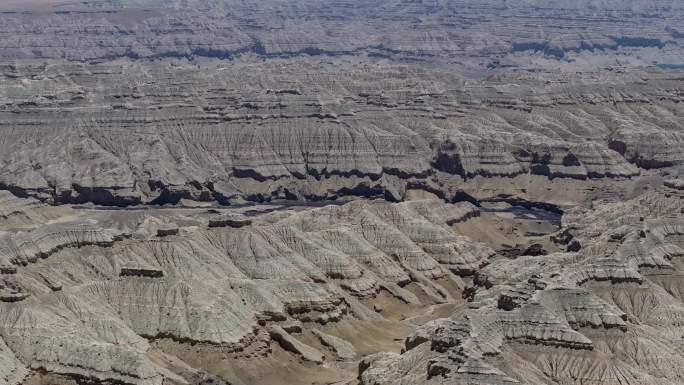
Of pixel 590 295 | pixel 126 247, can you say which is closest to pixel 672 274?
pixel 590 295

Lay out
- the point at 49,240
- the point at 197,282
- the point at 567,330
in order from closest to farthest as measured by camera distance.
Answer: the point at 567,330, the point at 197,282, the point at 49,240

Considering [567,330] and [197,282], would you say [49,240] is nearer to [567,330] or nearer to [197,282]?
[197,282]

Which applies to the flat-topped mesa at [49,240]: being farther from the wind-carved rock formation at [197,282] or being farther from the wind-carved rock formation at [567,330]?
the wind-carved rock formation at [567,330]

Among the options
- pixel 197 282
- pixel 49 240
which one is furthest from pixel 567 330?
pixel 49 240

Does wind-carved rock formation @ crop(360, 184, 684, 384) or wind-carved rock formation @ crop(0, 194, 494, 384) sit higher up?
wind-carved rock formation @ crop(360, 184, 684, 384)

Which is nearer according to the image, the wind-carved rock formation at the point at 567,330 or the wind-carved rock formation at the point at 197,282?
the wind-carved rock formation at the point at 567,330

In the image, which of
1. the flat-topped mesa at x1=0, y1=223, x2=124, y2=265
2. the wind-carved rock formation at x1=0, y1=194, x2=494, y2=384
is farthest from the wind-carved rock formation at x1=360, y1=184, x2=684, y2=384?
the flat-topped mesa at x1=0, y1=223, x2=124, y2=265

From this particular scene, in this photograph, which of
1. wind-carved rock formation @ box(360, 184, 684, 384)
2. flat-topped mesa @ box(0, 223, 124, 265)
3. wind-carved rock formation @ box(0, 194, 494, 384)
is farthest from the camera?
flat-topped mesa @ box(0, 223, 124, 265)

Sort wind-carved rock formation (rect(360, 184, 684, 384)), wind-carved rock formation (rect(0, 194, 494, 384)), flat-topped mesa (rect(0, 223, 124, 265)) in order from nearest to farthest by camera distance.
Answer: wind-carved rock formation (rect(360, 184, 684, 384))
wind-carved rock formation (rect(0, 194, 494, 384))
flat-topped mesa (rect(0, 223, 124, 265))

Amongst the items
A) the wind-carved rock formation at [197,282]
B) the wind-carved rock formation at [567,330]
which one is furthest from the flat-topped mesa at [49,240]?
the wind-carved rock formation at [567,330]

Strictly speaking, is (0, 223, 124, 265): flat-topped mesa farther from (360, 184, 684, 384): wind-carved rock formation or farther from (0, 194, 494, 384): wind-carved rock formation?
(360, 184, 684, 384): wind-carved rock formation

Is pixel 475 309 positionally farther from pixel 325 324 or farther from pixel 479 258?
pixel 479 258
